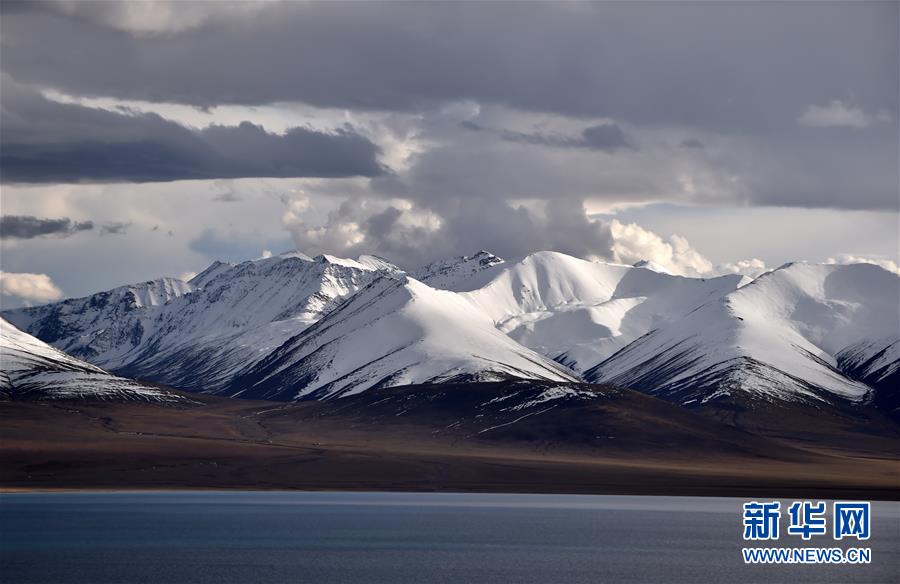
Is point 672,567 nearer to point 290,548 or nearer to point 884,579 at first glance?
point 884,579

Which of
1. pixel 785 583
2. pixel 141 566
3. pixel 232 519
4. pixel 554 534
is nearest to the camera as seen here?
pixel 785 583

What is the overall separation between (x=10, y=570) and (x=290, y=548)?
101 ft

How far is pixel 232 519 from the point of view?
18362 centimetres

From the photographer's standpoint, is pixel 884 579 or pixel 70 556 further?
pixel 70 556

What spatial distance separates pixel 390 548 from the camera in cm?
14762

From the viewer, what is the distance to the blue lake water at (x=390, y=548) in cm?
12394

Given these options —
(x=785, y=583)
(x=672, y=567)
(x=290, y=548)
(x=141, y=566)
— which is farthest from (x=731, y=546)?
(x=141, y=566)

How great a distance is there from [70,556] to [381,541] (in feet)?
113

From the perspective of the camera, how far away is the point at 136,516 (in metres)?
190

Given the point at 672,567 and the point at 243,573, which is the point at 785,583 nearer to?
the point at 672,567

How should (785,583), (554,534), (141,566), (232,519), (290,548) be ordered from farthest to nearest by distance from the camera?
(232,519), (554,534), (290,548), (141,566), (785,583)

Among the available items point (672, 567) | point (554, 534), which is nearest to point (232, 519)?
point (554, 534)

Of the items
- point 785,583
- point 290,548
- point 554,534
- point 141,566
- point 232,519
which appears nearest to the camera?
point 785,583

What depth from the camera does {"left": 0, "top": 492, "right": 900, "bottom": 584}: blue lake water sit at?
124 metres
